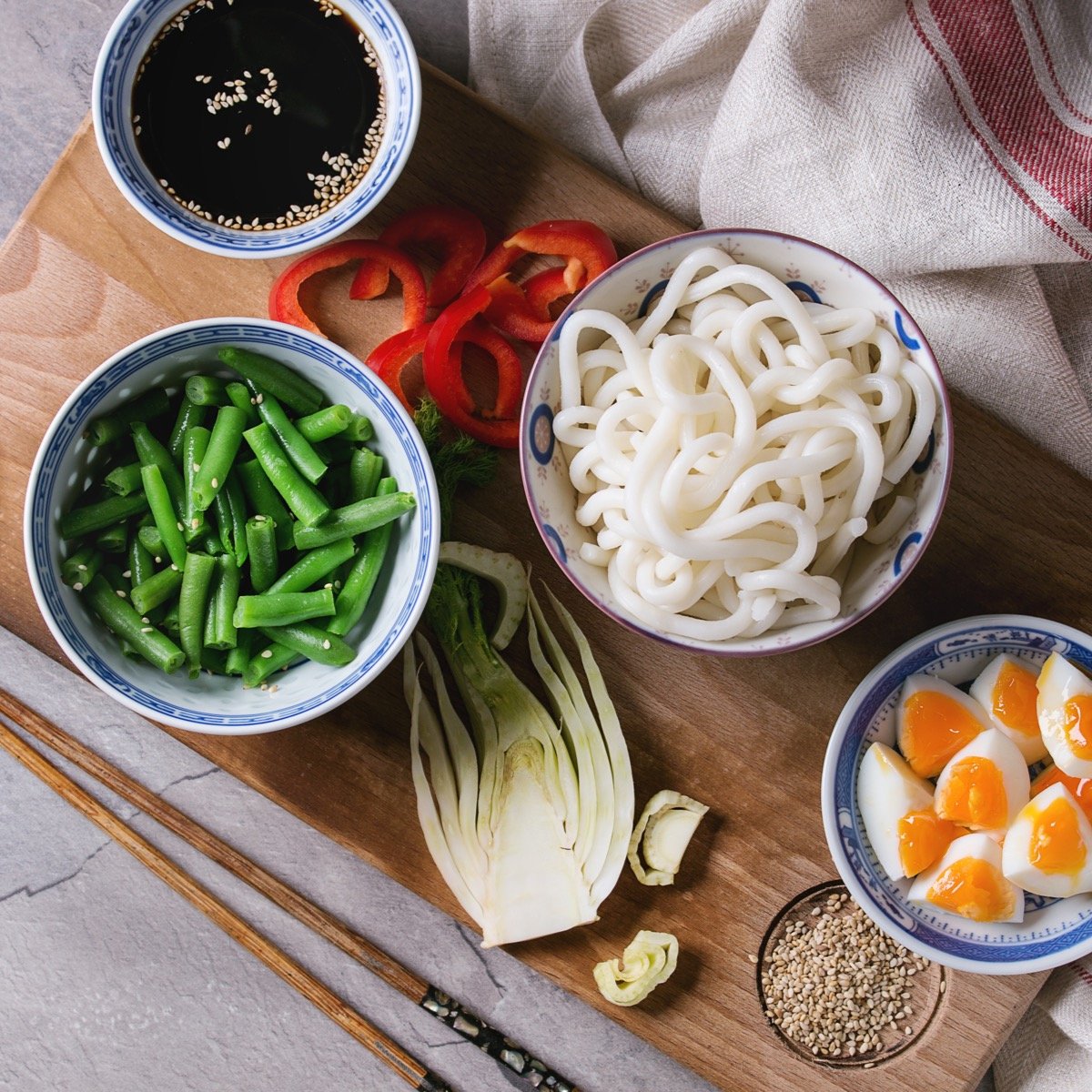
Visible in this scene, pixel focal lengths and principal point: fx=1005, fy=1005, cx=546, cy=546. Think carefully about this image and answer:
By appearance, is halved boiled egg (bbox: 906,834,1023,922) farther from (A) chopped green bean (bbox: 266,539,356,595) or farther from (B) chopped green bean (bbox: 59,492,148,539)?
(B) chopped green bean (bbox: 59,492,148,539)

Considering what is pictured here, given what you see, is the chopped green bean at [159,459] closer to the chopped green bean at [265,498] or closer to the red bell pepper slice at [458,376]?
the chopped green bean at [265,498]

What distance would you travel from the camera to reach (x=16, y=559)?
2133mm

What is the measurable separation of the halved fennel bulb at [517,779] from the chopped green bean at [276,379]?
458mm

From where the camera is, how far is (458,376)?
7.00 ft

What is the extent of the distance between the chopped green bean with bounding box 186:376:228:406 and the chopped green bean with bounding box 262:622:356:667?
46 cm

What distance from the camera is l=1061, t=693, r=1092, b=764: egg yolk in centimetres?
197

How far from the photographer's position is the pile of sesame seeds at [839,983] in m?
2.25

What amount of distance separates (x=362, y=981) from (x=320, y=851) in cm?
43

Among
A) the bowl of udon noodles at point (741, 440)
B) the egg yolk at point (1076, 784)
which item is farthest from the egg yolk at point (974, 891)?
the bowl of udon noodles at point (741, 440)

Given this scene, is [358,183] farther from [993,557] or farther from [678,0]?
A: [993,557]

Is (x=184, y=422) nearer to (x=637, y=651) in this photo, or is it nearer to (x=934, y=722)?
(x=637, y=651)

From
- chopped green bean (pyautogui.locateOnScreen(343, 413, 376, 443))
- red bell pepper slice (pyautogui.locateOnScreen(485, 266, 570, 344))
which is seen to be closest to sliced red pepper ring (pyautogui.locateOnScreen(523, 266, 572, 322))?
red bell pepper slice (pyautogui.locateOnScreen(485, 266, 570, 344))

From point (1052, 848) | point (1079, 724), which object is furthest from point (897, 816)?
point (1079, 724)

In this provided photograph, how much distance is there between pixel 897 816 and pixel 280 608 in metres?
1.31
